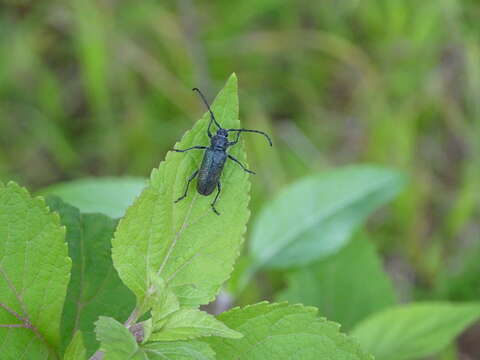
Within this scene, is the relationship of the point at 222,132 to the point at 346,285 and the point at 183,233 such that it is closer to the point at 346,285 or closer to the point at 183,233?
the point at 183,233

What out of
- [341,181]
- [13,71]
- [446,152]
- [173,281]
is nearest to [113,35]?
[13,71]

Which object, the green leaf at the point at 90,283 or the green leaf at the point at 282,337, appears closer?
the green leaf at the point at 282,337

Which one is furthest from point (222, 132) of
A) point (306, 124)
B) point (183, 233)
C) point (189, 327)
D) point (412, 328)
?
point (306, 124)

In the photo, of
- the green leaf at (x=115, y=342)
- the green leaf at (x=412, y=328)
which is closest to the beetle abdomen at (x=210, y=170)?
the green leaf at (x=115, y=342)

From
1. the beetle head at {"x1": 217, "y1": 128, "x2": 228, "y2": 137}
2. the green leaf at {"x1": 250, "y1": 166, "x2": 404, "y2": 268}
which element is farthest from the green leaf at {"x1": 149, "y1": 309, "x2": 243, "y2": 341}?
the green leaf at {"x1": 250, "y1": 166, "x2": 404, "y2": 268}

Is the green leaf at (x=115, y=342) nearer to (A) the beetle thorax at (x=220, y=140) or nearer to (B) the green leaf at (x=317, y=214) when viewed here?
(A) the beetle thorax at (x=220, y=140)

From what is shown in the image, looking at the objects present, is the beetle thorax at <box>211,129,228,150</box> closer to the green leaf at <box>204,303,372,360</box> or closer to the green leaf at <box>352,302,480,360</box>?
the green leaf at <box>204,303,372,360</box>
